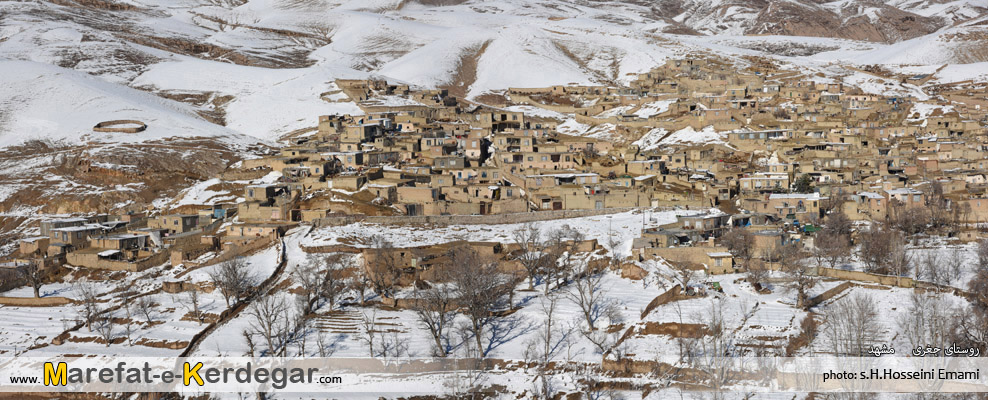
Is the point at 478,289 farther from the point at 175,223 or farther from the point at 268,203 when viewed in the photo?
the point at 175,223

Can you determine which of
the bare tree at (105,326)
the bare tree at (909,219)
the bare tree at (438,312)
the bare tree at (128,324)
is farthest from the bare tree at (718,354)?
the bare tree at (105,326)

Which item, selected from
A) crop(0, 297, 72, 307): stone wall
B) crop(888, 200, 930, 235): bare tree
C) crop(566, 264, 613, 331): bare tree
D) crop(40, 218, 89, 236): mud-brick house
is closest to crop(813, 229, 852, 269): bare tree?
crop(888, 200, 930, 235): bare tree

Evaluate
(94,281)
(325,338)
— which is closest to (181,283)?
(94,281)

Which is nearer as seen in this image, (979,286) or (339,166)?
(979,286)

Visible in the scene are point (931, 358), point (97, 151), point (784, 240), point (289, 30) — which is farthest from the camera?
point (289, 30)

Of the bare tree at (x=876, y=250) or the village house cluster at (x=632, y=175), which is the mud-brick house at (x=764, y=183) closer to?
the village house cluster at (x=632, y=175)

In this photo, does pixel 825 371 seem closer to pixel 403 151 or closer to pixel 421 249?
pixel 421 249

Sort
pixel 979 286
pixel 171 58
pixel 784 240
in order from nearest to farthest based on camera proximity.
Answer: pixel 979 286, pixel 784 240, pixel 171 58

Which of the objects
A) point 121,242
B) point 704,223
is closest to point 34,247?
point 121,242
